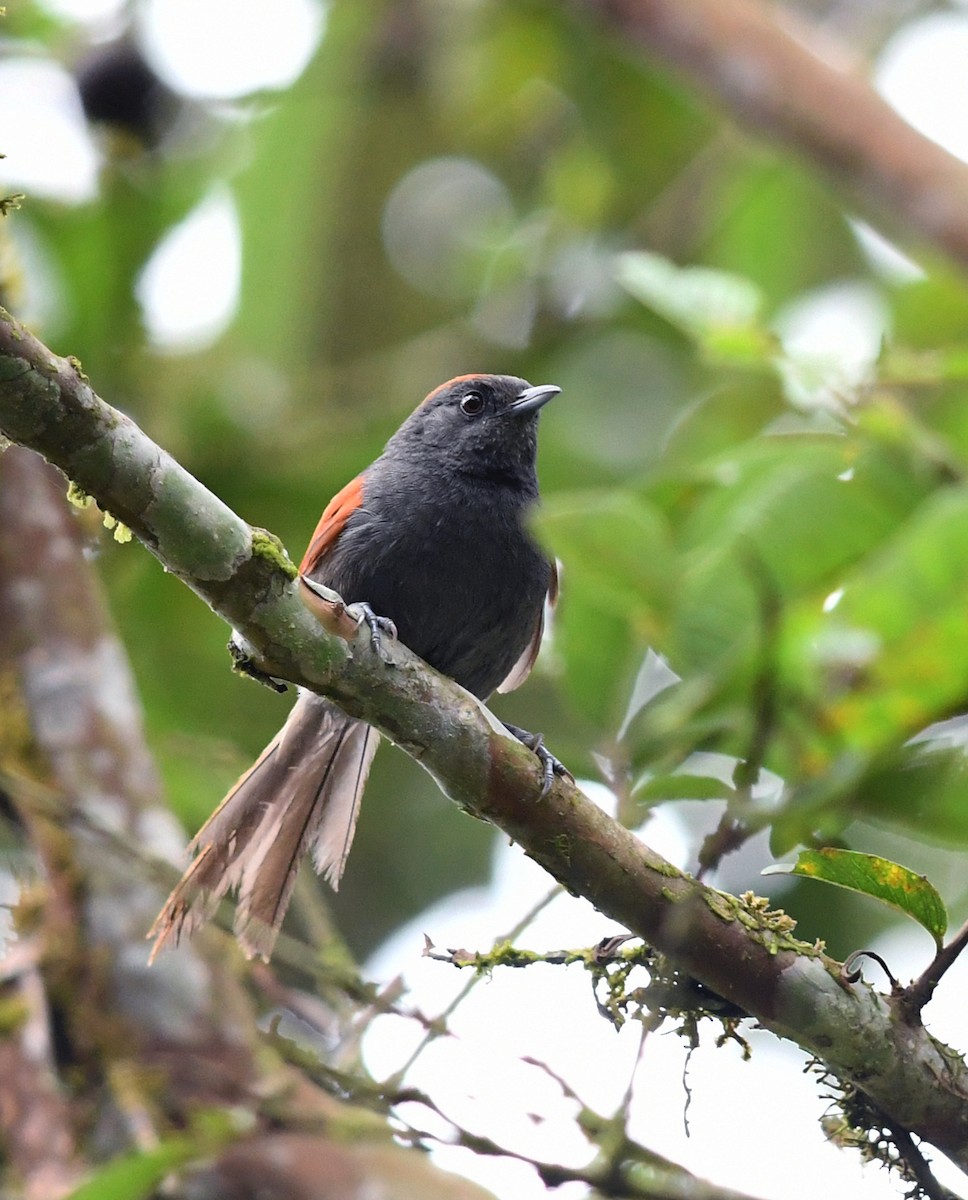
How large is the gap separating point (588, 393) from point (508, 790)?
3712 mm

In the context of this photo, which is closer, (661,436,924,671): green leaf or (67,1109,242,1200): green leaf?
(661,436,924,671): green leaf

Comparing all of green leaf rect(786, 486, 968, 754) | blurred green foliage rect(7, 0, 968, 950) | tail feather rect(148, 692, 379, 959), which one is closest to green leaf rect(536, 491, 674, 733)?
blurred green foliage rect(7, 0, 968, 950)

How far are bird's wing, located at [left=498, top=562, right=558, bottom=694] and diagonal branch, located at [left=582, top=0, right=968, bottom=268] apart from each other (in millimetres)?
1671

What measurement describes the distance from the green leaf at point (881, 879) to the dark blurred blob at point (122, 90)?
15.8ft

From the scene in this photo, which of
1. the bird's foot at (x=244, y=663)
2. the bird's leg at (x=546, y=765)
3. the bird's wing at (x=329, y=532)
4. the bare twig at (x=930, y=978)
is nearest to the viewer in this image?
the bare twig at (x=930, y=978)

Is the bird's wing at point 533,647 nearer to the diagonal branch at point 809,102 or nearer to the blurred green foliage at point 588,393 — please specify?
the blurred green foliage at point 588,393

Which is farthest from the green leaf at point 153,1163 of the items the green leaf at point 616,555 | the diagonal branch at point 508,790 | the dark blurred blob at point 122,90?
the dark blurred blob at point 122,90

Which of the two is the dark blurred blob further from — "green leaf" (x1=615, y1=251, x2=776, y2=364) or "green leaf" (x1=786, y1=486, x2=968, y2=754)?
"green leaf" (x1=786, y1=486, x2=968, y2=754)

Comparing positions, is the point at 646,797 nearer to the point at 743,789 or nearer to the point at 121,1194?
the point at 743,789

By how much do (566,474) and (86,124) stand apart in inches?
99.9

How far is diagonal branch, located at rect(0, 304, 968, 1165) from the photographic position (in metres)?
2.36

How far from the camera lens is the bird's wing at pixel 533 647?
172 inches

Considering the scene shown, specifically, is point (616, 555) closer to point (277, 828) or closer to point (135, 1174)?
point (277, 828)

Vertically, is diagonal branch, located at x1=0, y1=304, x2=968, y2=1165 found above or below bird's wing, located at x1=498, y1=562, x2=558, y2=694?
below
